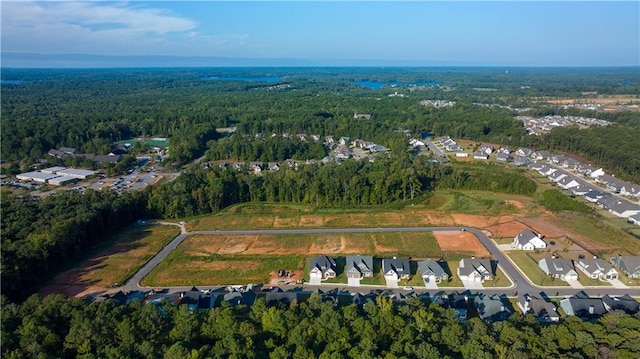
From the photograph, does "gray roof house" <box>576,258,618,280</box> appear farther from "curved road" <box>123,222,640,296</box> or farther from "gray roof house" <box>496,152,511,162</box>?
"gray roof house" <box>496,152,511,162</box>

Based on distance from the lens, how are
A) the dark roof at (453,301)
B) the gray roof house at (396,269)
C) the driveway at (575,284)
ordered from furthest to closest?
1. the gray roof house at (396,269)
2. the driveway at (575,284)
3. the dark roof at (453,301)

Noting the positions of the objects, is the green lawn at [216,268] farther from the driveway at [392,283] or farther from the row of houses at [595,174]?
the row of houses at [595,174]

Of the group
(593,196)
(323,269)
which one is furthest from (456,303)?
(593,196)

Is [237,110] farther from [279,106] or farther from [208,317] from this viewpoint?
[208,317]

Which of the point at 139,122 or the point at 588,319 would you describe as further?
the point at 139,122

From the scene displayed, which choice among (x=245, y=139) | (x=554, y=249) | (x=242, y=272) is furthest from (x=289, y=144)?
(x=554, y=249)

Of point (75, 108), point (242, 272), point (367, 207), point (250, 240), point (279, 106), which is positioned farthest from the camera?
point (279, 106)

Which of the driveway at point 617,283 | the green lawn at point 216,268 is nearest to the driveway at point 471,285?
the driveway at point 617,283

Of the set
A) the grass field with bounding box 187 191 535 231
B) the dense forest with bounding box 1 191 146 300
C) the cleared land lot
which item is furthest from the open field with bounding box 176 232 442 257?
the dense forest with bounding box 1 191 146 300
